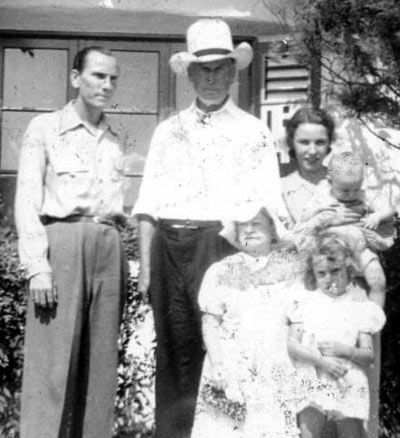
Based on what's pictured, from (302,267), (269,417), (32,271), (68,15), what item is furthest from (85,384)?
(68,15)

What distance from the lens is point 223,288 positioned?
12.3 feet

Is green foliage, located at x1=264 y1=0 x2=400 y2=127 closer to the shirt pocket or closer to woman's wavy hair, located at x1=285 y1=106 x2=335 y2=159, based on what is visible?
woman's wavy hair, located at x1=285 y1=106 x2=335 y2=159

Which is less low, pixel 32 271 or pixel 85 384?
pixel 32 271

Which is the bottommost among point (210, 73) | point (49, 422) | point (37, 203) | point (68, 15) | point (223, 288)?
point (49, 422)

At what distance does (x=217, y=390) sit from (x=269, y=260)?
1.96 ft

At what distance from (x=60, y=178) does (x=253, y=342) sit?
1.07 m

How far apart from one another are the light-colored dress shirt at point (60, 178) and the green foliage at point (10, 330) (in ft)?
2.21

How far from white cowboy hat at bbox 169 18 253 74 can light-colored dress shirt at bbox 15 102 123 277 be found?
1.68 feet

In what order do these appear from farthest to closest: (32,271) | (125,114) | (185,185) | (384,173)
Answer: (125,114), (384,173), (185,185), (32,271)

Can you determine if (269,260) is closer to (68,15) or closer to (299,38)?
(299,38)

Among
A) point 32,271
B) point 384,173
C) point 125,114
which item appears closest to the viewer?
point 32,271

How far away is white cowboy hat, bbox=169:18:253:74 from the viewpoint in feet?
12.9

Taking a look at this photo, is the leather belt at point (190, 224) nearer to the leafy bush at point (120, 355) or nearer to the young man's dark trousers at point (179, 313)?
the young man's dark trousers at point (179, 313)

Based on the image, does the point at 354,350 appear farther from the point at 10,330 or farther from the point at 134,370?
the point at 10,330
